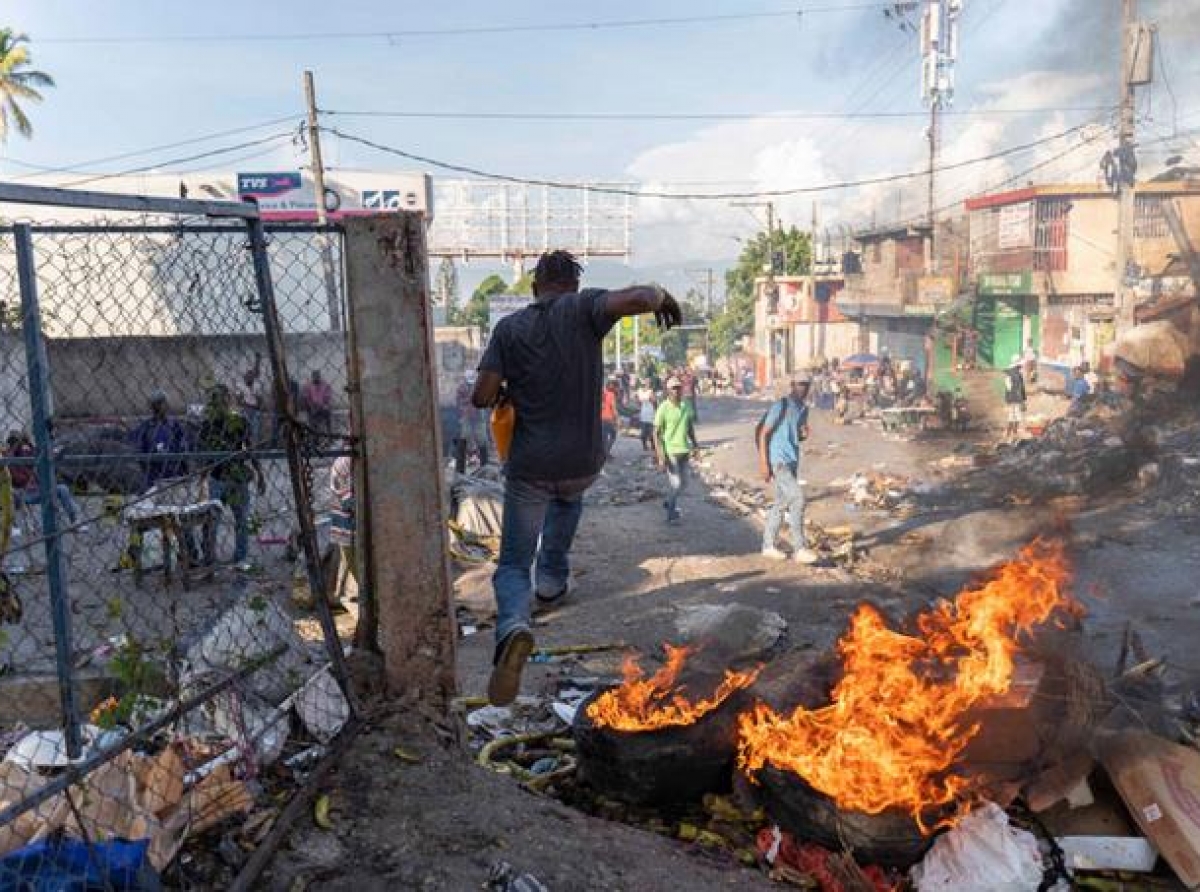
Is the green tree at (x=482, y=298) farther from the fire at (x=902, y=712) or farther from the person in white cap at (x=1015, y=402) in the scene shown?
the fire at (x=902, y=712)

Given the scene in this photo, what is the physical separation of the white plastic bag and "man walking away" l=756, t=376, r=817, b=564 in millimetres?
6153

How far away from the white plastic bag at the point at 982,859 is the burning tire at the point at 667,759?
946mm

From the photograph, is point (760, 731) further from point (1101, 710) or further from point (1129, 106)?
point (1129, 106)

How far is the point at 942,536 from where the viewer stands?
1153 centimetres

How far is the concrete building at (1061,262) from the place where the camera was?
2642 cm

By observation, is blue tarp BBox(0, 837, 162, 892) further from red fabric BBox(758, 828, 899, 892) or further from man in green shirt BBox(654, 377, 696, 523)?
man in green shirt BBox(654, 377, 696, 523)

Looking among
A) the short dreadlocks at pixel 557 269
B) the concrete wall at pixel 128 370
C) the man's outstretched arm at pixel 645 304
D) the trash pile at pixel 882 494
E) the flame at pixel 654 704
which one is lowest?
the trash pile at pixel 882 494

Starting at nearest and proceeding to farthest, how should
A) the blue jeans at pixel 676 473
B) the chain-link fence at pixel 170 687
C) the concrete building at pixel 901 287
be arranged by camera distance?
1. the chain-link fence at pixel 170 687
2. the blue jeans at pixel 676 473
3. the concrete building at pixel 901 287

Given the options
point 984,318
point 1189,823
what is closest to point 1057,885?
point 1189,823

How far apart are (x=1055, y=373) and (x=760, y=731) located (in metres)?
23.7

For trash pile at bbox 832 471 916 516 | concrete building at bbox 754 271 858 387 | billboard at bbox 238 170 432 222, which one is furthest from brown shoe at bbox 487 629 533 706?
concrete building at bbox 754 271 858 387

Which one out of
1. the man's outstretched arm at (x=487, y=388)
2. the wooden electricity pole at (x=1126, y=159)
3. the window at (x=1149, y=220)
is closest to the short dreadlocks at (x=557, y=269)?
the man's outstretched arm at (x=487, y=388)

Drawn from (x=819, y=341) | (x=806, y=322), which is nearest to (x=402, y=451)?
(x=819, y=341)

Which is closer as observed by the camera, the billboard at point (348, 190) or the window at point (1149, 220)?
the window at point (1149, 220)
